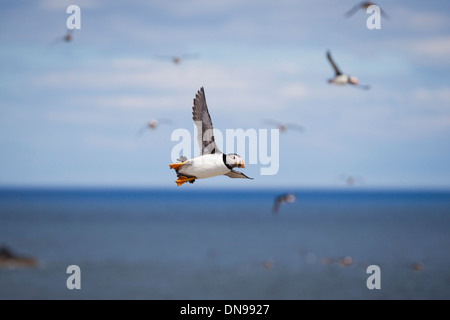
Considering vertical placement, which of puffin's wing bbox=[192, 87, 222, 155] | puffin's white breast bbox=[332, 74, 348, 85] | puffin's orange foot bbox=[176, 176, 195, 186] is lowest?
puffin's orange foot bbox=[176, 176, 195, 186]

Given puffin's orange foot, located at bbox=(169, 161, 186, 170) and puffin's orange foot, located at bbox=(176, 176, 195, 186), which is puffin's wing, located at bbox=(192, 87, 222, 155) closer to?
puffin's orange foot, located at bbox=(169, 161, 186, 170)

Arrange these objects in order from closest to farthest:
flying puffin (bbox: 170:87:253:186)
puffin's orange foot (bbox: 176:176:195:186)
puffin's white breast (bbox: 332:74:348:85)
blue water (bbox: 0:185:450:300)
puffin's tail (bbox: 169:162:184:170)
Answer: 1. puffin's orange foot (bbox: 176:176:195:186)
2. flying puffin (bbox: 170:87:253:186)
3. puffin's tail (bbox: 169:162:184:170)
4. puffin's white breast (bbox: 332:74:348:85)
5. blue water (bbox: 0:185:450:300)

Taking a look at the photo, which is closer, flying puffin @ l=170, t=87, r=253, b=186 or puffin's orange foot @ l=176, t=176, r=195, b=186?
puffin's orange foot @ l=176, t=176, r=195, b=186

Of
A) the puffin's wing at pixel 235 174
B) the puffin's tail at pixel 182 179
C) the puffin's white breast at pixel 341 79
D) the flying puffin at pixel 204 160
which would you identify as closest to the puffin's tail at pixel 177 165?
the flying puffin at pixel 204 160

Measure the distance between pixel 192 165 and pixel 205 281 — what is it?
6710 centimetres

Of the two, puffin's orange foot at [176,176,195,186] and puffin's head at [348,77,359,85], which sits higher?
puffin's head at [348,77,359,85]

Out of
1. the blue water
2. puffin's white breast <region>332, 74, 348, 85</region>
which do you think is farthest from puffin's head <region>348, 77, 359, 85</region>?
the blue water

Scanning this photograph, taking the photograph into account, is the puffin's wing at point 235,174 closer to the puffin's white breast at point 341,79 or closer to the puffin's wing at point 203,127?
the puffin's wing at point 203,127

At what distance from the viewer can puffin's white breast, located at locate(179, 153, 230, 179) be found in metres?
4.96

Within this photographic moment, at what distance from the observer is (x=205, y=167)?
5039 mm

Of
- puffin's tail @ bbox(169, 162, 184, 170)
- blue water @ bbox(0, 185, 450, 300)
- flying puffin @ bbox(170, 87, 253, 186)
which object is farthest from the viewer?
blue water @ bbox(0, 185, 450, 300)

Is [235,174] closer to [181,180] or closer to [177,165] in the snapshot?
[181,180]

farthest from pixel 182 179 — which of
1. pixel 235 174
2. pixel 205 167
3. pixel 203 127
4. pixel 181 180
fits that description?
pixel 203 127

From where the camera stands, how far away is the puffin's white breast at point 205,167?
496 cm
